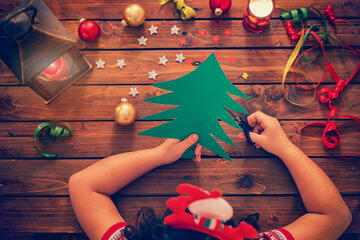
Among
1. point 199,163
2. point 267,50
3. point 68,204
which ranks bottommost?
point 68,204

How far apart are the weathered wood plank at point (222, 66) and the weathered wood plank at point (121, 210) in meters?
0.66

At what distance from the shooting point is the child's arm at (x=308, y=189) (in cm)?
102

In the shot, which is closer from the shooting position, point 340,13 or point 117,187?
point 117,187

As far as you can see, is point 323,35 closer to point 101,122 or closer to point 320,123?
point 320,123

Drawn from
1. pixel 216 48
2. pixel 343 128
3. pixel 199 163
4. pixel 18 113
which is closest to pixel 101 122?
pixel 18 113

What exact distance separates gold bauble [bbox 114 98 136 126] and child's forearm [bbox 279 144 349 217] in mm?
798

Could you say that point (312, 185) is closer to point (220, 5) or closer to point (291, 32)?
point (291, 32)

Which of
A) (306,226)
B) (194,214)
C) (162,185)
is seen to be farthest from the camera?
(162,185)

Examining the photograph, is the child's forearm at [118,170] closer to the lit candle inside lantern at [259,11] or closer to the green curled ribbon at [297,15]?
the lit candle inside lantern at [259,11]

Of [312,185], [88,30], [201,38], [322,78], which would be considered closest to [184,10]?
[201,38]

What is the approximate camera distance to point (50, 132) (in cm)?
119

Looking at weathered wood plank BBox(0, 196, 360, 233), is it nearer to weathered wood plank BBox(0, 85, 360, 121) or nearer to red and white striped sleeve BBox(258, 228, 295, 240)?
red and white striped sleeve BBox(258, 228, 295, 240)

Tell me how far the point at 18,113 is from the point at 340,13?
77.0 inches

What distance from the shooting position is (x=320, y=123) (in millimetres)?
1227
